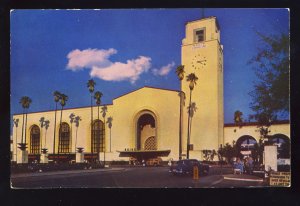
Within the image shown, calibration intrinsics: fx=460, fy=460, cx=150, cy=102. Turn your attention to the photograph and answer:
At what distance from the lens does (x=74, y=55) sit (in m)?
14.5

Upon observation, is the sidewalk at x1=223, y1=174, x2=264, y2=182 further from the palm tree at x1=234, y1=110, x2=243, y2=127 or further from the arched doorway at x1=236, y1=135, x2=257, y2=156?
the palm tree at x1=234, y1=110, x2=243, y2=127

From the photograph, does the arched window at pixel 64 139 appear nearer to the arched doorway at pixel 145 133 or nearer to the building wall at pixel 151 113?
the building wall at pixel 151 113

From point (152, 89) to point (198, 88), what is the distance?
1518 mm

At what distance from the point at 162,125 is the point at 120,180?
2.29 metres

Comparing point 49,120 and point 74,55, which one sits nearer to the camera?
point 74,55

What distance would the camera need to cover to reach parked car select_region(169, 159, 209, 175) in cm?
1464

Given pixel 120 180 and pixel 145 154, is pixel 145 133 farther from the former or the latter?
pixel 120 180

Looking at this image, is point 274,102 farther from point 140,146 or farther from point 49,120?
point 49,120

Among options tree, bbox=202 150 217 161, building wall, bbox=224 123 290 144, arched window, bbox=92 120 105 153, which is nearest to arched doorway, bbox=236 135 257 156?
building wall, bbox=224 123 290 144

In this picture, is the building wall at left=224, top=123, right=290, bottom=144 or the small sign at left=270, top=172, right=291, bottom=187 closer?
the small sign at left=270, top=172, right=291, bottom=187

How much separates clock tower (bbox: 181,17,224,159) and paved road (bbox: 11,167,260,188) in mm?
933

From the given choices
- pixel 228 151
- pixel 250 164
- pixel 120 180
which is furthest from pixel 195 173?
pixel 120 180
